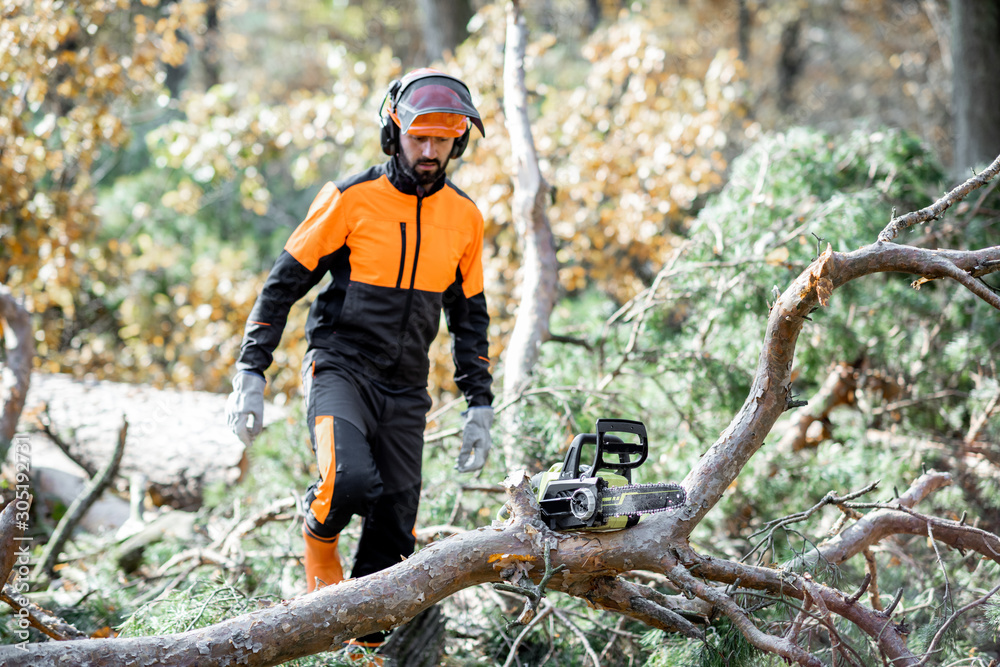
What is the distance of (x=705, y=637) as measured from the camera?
216 centimetres

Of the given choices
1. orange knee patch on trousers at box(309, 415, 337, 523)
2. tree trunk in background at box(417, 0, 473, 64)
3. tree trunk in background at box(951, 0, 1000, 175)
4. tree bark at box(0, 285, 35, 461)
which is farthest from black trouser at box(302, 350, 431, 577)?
tree trunk in background at box(417, 0, 473, 64)

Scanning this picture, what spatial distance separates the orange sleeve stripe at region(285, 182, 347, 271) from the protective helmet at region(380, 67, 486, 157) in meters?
0.34

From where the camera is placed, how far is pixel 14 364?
3.87 meters

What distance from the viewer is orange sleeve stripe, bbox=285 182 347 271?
8.71 feet

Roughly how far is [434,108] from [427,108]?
1.0 inches

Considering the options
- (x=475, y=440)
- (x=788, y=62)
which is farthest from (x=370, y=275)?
(x=788, y=62)

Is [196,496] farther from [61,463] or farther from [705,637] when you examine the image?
[705,637]

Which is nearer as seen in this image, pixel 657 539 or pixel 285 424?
pixel 657 539

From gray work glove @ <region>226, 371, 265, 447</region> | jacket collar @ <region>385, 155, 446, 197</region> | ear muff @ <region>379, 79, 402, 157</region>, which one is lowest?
gray work glove @ <region>226, 371, 265, 447</region>

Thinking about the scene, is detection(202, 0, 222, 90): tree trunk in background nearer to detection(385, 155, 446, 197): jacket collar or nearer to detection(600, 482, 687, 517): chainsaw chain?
detection(385, 155, 446, 197): jacket collar

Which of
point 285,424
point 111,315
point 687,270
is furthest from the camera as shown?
→ point 111,315

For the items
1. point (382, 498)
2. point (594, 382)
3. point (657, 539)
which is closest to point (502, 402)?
point (594, 382)

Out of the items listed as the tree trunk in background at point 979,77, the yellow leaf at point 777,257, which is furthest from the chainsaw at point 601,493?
the tree trunk in background at point 979,77

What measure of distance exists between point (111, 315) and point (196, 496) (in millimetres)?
3685
